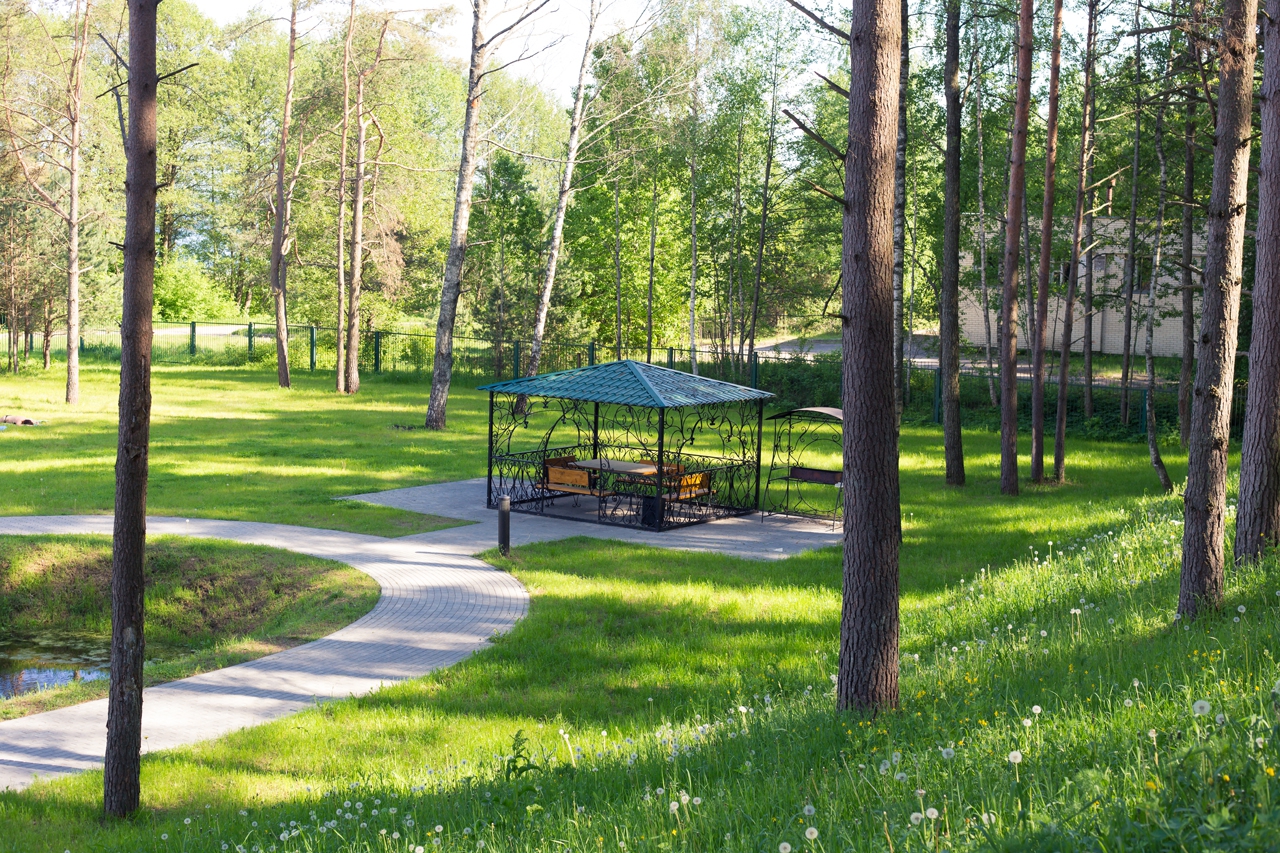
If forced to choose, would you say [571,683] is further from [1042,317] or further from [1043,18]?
[1043,18]

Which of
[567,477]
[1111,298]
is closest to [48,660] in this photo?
[567,477]

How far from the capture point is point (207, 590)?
467 inches

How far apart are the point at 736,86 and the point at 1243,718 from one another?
108 feet

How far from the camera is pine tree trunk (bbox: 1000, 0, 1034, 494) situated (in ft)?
51.3

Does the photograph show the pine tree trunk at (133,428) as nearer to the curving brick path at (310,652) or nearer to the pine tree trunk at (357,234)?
the curving brick path at (310,652)

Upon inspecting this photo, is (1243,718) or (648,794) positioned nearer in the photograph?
(1243,718)

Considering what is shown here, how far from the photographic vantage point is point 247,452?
2059 centimetres

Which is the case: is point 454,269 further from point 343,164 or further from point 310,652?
point 310,652

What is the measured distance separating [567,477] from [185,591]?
233 inches

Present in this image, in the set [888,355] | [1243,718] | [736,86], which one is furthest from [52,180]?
[1243,718]

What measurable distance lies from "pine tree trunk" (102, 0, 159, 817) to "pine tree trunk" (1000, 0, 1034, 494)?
1301 centimetres

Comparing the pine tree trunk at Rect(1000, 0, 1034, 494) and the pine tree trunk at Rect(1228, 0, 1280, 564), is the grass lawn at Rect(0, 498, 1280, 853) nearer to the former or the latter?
the pine tree trunk at Rect(1228, 0, 1280, 564)

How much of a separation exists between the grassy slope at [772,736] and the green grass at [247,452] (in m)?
6.06

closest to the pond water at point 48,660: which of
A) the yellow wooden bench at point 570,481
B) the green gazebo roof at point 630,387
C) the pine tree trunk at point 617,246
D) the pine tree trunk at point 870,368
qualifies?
the yellow wooden bench at point 570,481
